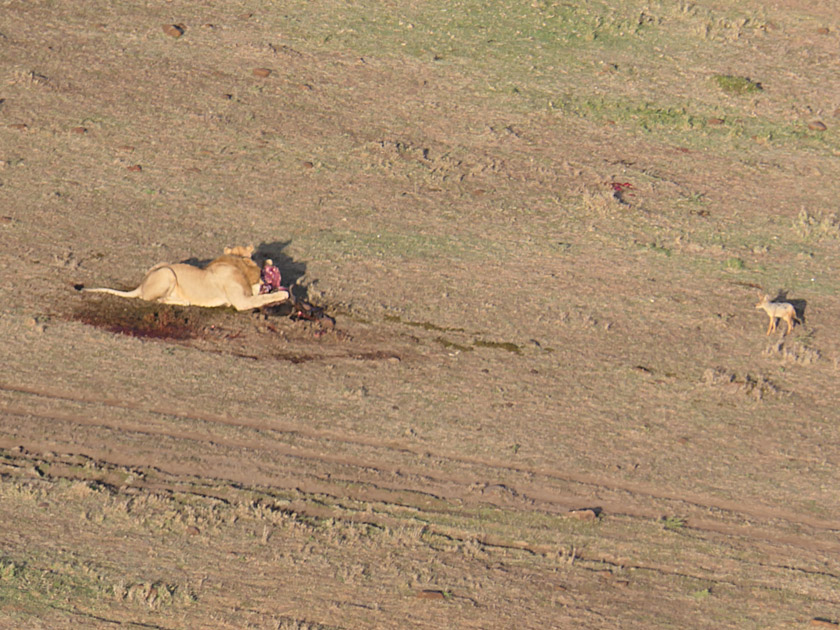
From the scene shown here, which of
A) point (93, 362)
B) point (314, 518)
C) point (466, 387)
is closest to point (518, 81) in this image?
point (466, 387)

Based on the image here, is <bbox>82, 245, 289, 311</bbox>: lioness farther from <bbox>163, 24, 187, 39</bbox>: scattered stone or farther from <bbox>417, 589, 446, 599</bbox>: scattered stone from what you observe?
<bbox>163, 24, 187, 39</bbox>: scattered stone

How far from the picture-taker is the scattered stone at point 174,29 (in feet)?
50.0

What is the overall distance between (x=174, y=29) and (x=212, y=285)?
5978 millimetres

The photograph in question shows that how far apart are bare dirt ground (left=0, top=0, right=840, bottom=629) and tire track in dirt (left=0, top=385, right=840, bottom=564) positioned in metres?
0.03

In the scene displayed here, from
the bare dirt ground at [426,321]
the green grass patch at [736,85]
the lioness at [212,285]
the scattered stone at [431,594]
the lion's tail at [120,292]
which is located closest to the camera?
Result: the scattered stone at [431,594]

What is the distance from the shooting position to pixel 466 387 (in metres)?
9.73

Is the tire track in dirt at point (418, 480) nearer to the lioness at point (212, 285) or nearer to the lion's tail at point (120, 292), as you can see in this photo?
the lioness at point (212, 285)

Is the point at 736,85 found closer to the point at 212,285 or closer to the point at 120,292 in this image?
the point at 212,285

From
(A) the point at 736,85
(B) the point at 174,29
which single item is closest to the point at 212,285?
(B) the point at 174,29

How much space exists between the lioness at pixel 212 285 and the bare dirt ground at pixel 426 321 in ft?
0.64

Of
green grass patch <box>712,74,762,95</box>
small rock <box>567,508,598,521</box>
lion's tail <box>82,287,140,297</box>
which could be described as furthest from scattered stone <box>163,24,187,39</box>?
small rock <box>567,508,598,521</box>

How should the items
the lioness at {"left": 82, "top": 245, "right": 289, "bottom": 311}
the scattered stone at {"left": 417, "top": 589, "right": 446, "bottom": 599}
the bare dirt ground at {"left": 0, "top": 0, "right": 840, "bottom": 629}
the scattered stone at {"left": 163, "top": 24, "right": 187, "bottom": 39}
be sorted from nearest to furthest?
the scattered stone at {"left": 417, "top": 589, "right": 446, "bottom": 599}
the bare dirt ground at {"left": 0, "top": 0, "right": 840, "bottom": 629}
the lioness at {"left": 82, "top": 245, "right": 289, "bottom": 311}
the scattered stone at {"left": 163, "top": 24, "right": 187, "bottom": 39}

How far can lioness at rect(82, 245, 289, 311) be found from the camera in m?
10.4

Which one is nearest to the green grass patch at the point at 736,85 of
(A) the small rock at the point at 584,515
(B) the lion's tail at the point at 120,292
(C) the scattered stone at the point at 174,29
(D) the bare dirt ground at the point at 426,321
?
(D) the bare dirt ground at the point at 426,321
